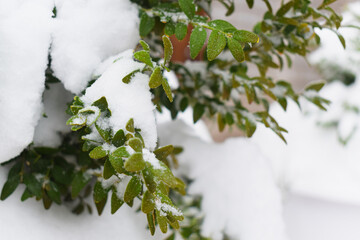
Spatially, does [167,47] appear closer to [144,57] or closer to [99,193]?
[144,57]

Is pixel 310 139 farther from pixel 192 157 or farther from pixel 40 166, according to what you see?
pixel 40 166

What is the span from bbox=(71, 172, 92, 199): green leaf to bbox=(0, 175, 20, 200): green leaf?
0.08 metres

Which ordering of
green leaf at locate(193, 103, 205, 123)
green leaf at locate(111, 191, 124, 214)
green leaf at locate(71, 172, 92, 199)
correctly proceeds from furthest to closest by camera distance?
green leaf at locate(193, 103, 205, 123), green leaf at locate(71, 172, 92, 199), green leaf at locate(111, 191, 124, 214)

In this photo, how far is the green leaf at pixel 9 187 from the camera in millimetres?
547

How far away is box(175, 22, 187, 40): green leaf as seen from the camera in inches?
21.2

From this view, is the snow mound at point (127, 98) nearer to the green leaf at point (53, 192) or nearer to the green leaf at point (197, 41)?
the green leaf at point (197, 41)

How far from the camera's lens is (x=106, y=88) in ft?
1.49

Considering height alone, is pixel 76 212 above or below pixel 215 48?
below

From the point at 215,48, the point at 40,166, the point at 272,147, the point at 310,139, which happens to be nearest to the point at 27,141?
the point at 40,166

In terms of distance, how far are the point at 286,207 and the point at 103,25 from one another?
201cm

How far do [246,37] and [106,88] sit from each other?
189 millimetres

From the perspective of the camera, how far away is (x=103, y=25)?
0.55 m

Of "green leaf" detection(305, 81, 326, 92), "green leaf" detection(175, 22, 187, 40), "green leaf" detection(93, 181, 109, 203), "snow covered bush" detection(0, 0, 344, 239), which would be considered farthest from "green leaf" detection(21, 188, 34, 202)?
"green leaf" detection(305, 81, 326, 92)

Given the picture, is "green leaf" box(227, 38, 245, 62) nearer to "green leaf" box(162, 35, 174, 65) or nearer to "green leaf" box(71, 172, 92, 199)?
"green leaf" box(162, 35, 174, 65)
